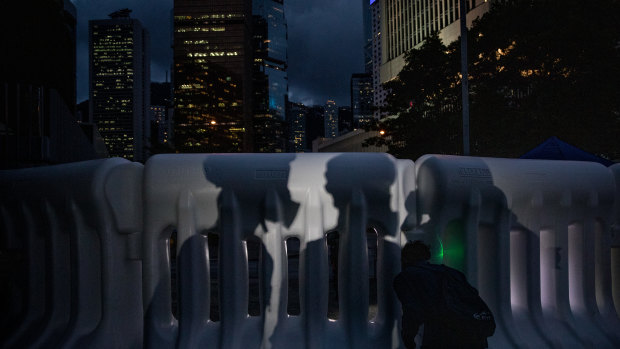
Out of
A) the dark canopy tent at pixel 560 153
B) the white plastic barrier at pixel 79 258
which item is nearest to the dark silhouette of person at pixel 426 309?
the white plastic barrier at pixel 79 258

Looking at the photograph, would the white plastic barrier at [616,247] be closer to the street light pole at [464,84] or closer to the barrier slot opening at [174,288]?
the barrier slot opening at [174,288]

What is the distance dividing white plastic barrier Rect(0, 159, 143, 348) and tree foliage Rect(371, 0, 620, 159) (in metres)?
15.4

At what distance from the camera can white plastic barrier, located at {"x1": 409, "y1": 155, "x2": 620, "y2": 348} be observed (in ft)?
11.0

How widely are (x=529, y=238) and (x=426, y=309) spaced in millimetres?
1670

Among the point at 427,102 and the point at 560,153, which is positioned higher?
the point at 427,102

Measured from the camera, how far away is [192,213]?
3197 millimetres

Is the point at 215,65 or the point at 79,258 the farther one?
the point at 215,65

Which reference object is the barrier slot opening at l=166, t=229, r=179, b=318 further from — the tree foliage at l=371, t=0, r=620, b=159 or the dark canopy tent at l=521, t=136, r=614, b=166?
the tree foliage at l=371, t=0, r=620, b=159

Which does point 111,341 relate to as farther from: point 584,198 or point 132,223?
point 584,198

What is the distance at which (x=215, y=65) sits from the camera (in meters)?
185

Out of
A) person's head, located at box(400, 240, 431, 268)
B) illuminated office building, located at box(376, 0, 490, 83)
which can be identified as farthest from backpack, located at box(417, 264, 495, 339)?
illuminated office building, located at box(376, 0, 490, 83)

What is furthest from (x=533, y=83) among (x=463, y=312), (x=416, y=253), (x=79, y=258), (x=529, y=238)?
(x=79, y=258)

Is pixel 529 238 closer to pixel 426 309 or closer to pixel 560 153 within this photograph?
pixel 426 309

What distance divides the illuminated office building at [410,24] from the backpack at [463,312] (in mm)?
76975
